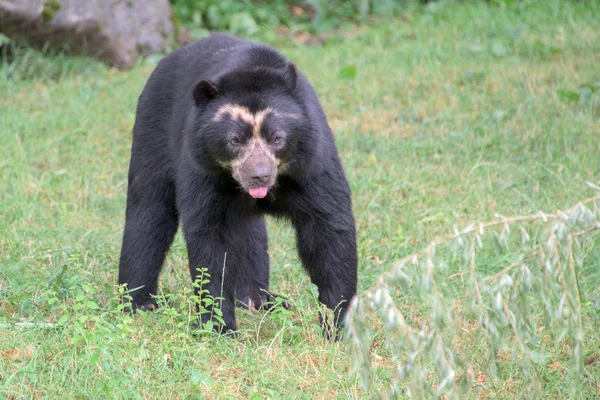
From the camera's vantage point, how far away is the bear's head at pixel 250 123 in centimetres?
443

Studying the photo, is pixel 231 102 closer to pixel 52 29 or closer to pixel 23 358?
pixel 23 358

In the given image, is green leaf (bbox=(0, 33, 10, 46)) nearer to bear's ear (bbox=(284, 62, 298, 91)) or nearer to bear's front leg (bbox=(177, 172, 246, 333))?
bear's front leg (bbox=(177, 172, 246, 333))

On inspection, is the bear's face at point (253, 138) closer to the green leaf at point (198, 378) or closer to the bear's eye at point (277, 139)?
the bear's eye at point (277, 139)

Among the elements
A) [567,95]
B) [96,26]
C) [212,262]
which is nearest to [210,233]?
[212,262]

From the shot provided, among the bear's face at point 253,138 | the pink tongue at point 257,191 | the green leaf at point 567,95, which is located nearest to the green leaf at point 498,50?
the green leaf at point 567,95

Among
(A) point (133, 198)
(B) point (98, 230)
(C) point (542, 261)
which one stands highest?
(C) point (542, 261)

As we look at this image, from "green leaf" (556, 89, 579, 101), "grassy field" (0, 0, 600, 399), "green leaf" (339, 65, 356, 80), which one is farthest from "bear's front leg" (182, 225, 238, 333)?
"green leaf" (339, 65, 356, 80)

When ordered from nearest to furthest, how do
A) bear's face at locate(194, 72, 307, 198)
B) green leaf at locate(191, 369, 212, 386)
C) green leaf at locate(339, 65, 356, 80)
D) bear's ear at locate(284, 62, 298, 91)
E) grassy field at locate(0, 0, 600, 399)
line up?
green leaf at locate(191, 369, 212, 386), grassy field at locate(0, 0, 600, 399), bear's face at locate(194, 72, 307, 198), bear's ear at locate(284, 62, 298, 91), green leaf at locate(339, 65, 356, 80)

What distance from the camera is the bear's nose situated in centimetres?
431

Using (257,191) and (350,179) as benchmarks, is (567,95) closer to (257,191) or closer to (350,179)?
(350,179)

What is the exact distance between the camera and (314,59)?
1034 centimetres

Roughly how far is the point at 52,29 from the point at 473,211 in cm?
557

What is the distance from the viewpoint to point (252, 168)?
435 centimetres

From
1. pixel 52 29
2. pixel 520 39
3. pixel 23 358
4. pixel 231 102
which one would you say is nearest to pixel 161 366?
pixel 23 358
